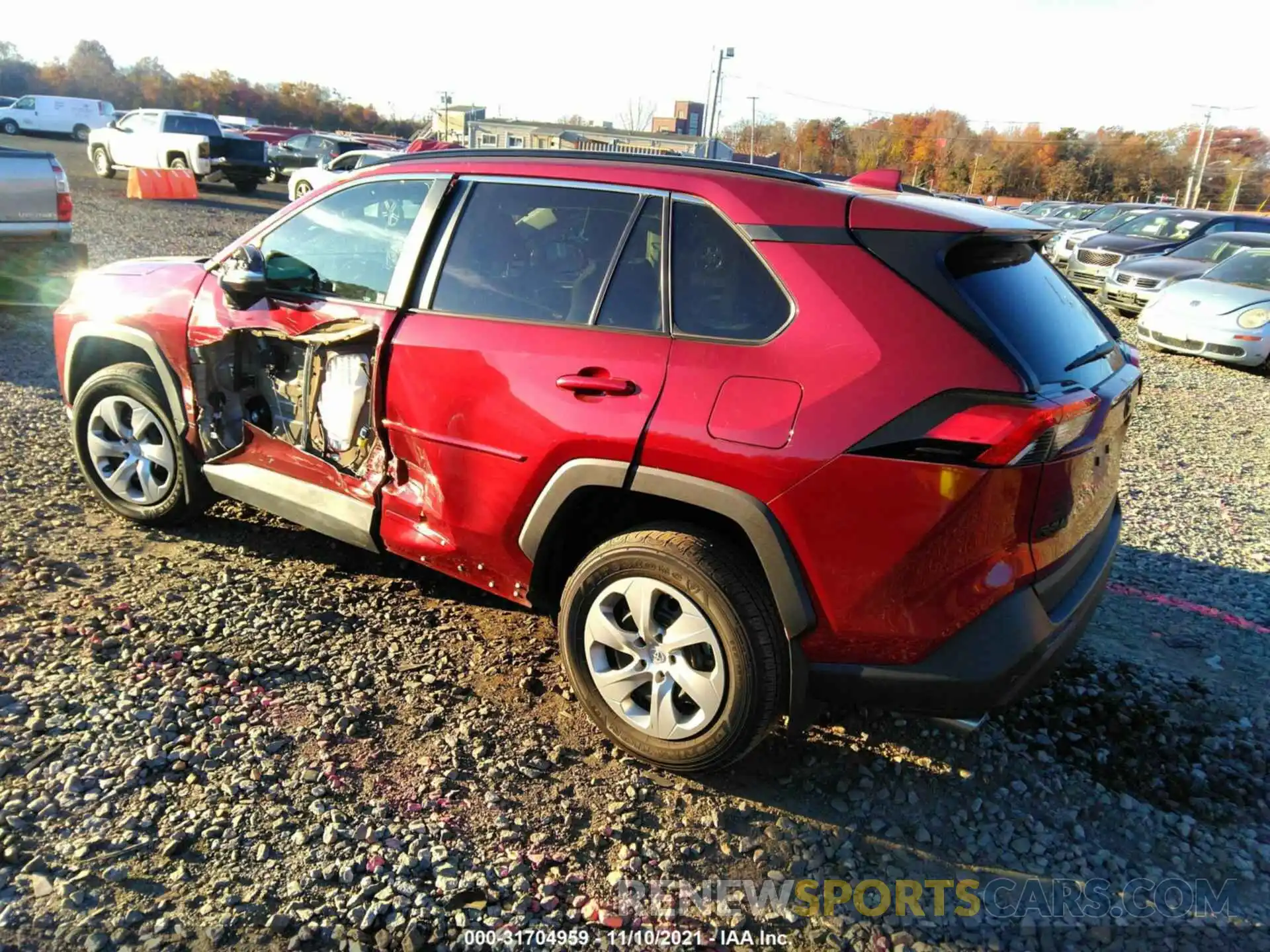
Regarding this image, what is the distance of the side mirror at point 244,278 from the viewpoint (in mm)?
3670

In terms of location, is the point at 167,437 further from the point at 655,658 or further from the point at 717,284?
the point at 717,284

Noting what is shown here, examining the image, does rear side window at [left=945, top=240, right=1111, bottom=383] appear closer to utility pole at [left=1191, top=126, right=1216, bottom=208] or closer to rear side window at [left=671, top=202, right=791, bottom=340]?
rear side window at [left=671, top=202, right=791, bottom=340]

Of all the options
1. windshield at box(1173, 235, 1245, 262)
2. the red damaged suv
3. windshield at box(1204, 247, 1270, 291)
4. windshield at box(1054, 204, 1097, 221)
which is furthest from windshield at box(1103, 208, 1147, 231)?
the red damaged suv

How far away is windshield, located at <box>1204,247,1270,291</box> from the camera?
1071cm

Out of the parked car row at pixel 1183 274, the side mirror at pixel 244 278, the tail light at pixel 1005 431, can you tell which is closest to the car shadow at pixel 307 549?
the side mirror at pixel 244 278

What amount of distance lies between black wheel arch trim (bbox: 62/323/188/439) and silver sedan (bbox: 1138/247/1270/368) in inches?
423

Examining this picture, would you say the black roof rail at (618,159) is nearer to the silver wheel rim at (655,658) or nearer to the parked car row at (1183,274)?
the silver wheel rim at (655,658)

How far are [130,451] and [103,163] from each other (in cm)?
2409

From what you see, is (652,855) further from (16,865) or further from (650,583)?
(16,865)

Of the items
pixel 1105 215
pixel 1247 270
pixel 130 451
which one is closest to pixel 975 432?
pixel 130 451

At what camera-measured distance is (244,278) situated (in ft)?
12.0

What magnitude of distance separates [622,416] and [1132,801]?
210cm

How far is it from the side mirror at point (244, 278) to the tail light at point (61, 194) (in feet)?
19.5

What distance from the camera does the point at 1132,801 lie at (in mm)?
2861
